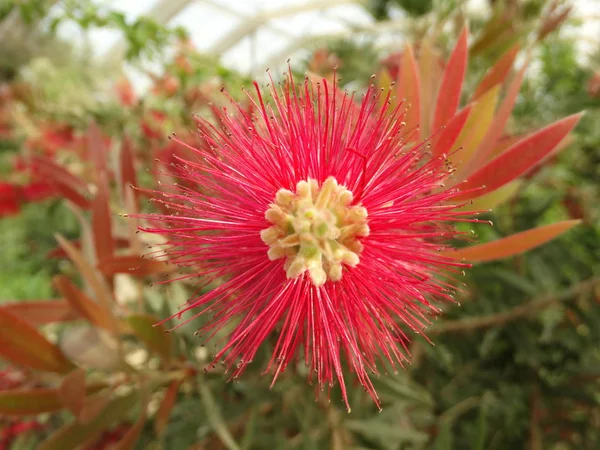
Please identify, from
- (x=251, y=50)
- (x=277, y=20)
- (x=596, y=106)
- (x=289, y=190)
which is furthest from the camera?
(x=251, y=50)

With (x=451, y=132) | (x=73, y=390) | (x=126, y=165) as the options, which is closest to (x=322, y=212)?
(x=451, y=132)

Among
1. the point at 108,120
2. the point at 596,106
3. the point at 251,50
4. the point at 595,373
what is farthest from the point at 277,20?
the point at 595,373

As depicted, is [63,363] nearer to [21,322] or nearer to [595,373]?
[21,322]

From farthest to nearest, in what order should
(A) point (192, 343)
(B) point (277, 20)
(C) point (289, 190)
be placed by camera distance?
1. (B) point (277, 20)
2. (A) point (192, 343)
3. (C) point (289, 190)

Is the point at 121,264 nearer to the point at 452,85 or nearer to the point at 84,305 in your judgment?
the point at 84,305

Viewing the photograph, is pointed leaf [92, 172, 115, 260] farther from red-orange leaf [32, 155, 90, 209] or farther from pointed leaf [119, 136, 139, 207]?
red-orange leaf [32, 155, 90, 209]

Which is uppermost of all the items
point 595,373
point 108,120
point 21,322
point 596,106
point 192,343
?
point 108,120

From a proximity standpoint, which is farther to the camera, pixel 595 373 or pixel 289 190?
pixel 595 373

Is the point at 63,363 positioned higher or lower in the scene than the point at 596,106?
lower
